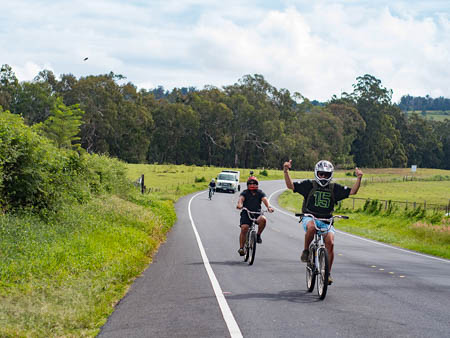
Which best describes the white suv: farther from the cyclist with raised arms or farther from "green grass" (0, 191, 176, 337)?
the cyclist with raised arms

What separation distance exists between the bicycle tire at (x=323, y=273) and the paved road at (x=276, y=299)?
158mm

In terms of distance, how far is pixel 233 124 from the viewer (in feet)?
358

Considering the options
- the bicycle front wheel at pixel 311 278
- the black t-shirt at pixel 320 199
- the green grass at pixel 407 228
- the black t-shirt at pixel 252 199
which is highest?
the black t-shirt at pixel 320 199

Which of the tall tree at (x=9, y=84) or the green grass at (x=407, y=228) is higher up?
the tall tree at (x=9, y=84)

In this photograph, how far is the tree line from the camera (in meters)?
84.7

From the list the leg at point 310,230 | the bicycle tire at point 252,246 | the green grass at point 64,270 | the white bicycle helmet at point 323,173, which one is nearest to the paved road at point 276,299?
the bicycle tire at point 252,246

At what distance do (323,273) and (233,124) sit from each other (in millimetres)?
101657

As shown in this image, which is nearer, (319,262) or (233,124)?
(319,262)

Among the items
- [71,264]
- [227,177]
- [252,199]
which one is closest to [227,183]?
[227,177]

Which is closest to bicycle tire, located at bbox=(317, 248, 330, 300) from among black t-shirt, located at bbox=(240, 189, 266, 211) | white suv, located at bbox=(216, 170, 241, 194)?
black t-shirt, located at bbox=(240, 189, 266, 211)

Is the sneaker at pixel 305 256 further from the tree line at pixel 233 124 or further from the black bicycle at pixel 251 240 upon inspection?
the tree line at pixel 233 124

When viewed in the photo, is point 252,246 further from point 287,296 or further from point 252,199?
point 287,296

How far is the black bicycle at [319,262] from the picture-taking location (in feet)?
25.8

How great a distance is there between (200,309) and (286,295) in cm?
162
